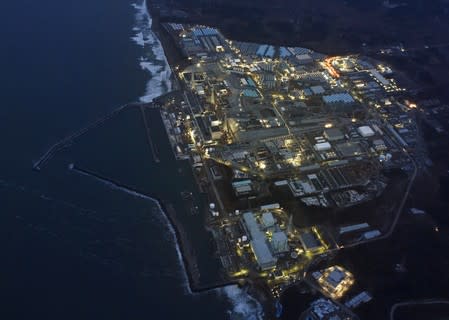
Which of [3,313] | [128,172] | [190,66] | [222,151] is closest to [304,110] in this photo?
[222,151]

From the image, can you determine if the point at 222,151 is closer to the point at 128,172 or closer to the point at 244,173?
the point at 244,173

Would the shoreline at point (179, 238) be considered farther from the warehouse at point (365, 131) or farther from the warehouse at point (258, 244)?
the warehouse at point (365, 131)

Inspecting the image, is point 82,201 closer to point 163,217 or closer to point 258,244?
point 163,217

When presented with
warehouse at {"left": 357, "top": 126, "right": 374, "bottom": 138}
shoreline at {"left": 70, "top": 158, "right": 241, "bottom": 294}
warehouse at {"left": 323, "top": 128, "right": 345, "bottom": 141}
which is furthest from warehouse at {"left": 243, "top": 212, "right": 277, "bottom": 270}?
warehouse at {"left": 357, "top": 126, "right": 374, "bottom": 138}

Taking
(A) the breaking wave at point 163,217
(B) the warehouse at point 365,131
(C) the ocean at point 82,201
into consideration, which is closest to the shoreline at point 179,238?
(A) the breaking wave at point 163,217

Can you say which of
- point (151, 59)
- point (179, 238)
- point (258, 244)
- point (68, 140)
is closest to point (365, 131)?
point (258, 244)
